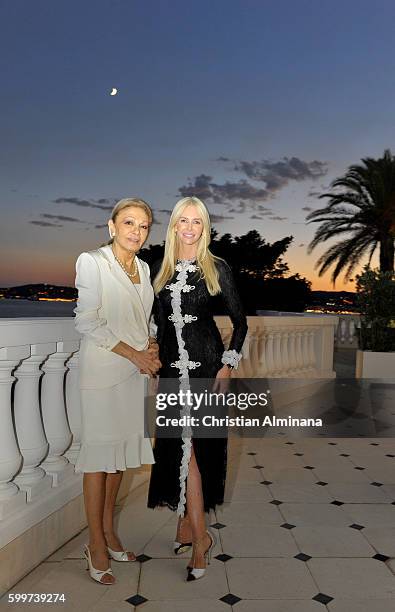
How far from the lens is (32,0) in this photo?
782 inches

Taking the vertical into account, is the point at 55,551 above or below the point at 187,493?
below

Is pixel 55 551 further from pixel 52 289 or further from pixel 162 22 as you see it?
pixel 52 289

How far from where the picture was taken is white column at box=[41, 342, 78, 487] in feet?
9.84

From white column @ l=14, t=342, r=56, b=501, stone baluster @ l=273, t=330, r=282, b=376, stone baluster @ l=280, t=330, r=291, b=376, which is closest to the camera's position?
white column @ l=14, t=342, r=56, b=501

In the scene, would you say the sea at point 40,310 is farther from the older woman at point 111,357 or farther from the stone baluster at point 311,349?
the older woman at point 111,357

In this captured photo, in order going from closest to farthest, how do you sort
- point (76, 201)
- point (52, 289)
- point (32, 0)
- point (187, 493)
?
point (187, 493)
point (32, 0)
point (76, 201)
point (52, 289)

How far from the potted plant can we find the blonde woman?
26.2ft

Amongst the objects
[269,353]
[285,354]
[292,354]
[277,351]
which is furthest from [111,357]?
[292,354]

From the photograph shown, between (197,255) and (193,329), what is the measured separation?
1.36 feet

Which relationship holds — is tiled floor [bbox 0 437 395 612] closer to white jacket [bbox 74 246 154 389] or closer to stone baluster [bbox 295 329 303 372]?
white jacket [bbox 74 246 154 389]

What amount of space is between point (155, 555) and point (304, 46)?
1517cm

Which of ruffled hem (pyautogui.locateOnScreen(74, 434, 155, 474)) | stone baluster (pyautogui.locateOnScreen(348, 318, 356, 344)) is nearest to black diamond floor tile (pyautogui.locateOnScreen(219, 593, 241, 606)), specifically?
ruffled hem (pyautogui.locateOnScreen(74, 434, 155, 474))

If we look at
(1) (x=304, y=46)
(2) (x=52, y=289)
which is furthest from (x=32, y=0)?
(2) (x=52, y=289)

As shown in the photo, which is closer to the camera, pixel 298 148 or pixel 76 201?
pixel 298 148
